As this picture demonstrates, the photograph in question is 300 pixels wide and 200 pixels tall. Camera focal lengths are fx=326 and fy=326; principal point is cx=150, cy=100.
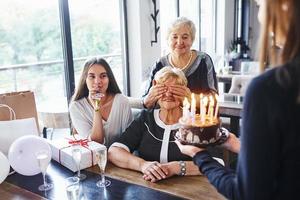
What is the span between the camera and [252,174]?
28.4 inches

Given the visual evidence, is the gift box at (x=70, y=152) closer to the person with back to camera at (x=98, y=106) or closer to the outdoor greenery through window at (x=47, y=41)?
the person with back to camera at (x=98, y=106)

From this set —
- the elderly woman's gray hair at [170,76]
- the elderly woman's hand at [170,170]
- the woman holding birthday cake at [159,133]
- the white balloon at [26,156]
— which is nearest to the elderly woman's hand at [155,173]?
the elderly woman's hand at [170,170]

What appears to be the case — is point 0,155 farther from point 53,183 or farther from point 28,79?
point 28,79

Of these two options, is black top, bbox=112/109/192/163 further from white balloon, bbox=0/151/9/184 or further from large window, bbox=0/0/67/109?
large window, bbox=0/0/67/109

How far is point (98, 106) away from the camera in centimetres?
213

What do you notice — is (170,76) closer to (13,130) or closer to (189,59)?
(189,59)

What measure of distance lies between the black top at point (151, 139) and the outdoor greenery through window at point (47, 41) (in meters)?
1.43

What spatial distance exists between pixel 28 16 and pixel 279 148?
328 centimetres

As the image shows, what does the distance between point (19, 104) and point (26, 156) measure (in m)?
0.52

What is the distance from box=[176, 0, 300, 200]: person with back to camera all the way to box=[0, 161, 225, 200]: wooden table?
24.1 inches

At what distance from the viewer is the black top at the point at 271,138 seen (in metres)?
0.67

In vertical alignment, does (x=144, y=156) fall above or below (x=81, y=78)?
below

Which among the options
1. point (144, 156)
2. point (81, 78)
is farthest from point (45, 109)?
point (144, 156)

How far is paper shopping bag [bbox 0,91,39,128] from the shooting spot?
197 centimetres
